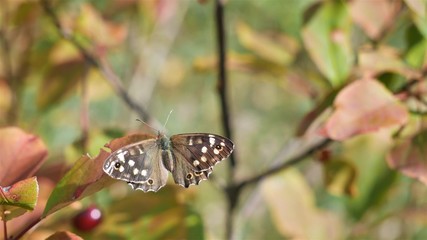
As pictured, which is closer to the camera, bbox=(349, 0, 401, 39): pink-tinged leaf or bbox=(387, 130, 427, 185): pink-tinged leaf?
bbox=(387, 130, 427, 185): pink-tinged leaf

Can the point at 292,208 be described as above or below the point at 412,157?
above

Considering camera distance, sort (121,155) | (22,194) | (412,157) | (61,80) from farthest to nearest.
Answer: (61,80)
(412,157)
(121,155)
(22,194)

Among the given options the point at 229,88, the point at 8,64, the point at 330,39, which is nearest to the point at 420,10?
the point at 330,39

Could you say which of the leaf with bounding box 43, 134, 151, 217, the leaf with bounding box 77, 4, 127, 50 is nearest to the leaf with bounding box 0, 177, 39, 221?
the leaf with bounding box 43, 134, 151, 217

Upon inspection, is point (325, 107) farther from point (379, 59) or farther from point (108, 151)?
point (108, 151)

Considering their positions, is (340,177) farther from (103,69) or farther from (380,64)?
(103,69)

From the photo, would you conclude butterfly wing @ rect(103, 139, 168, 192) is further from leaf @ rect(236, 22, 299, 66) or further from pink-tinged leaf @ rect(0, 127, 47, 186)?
leaf @ rect(236, 22, 299, 66)

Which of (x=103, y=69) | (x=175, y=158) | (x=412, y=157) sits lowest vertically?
(x=412, y=157)
